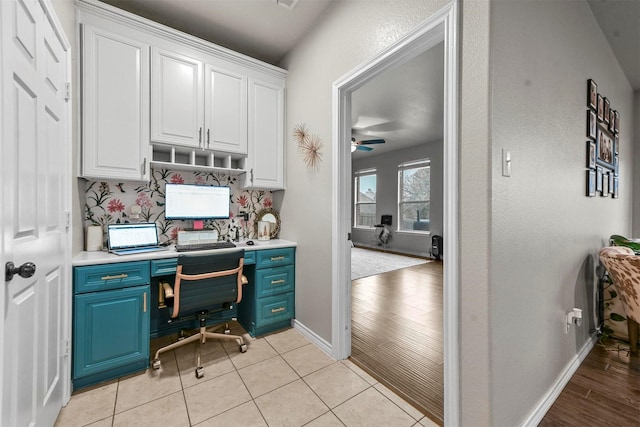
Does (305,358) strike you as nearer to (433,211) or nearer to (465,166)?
(465,166)

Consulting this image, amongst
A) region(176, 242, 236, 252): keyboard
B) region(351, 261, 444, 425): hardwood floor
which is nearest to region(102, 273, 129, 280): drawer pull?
region(176, 242, 236, 252): keyboard

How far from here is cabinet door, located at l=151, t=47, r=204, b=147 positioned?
2.16 metres

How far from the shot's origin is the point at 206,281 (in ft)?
6.27

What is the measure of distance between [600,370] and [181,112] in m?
3.86

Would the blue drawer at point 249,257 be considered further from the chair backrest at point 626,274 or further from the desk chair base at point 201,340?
the chair backrest at point 626,274

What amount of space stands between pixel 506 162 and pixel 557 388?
156 centimetres

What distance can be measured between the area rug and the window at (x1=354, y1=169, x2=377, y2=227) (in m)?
1.46

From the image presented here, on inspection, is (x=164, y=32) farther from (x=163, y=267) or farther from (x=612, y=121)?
(x=612, y=121)

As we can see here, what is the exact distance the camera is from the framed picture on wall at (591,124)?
79.9 inches

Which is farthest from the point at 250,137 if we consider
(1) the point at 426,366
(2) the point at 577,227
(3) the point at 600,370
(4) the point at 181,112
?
(3) the point at 600,370

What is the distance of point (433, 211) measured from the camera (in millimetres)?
6250

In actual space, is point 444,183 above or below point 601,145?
below

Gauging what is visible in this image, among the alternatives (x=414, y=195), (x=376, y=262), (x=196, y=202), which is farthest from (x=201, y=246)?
(x=414, y=195)

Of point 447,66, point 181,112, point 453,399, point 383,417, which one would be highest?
point 181,112
